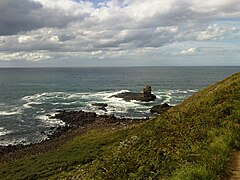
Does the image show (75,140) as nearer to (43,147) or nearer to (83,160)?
(43,147)

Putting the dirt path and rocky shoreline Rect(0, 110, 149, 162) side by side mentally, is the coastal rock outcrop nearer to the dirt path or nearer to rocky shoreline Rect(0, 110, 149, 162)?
rocky shoreline Rect(0, 110, 149, 162)

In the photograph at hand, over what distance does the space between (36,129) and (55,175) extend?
35.6 metres

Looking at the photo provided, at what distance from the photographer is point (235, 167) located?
24.9 feet

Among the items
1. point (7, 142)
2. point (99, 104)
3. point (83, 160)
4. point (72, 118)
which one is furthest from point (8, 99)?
point (83, 160)

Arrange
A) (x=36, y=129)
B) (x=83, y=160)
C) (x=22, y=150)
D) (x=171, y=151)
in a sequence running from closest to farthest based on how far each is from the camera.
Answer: (x=171, y=151) → (x=83, y=160) → (x=22, y=150) → (x=36, y=129)

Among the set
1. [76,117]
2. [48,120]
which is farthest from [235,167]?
[48,120]

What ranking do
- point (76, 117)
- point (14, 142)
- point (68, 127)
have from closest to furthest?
point (14, 142) < point (68, 127) < point (76, 117)

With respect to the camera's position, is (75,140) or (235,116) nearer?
(235,116)

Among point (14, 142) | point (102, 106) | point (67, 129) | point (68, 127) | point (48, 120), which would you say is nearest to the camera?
point (14, 142)

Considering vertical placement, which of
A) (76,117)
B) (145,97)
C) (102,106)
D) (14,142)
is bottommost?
(14,142)

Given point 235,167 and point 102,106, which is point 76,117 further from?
point 235,167

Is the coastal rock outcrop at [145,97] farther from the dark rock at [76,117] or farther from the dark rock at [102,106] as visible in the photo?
the dark rock at [76,117]

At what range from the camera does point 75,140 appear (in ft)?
152

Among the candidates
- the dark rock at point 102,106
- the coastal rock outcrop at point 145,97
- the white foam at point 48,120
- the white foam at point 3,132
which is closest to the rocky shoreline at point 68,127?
the dark rock at point 102,106
